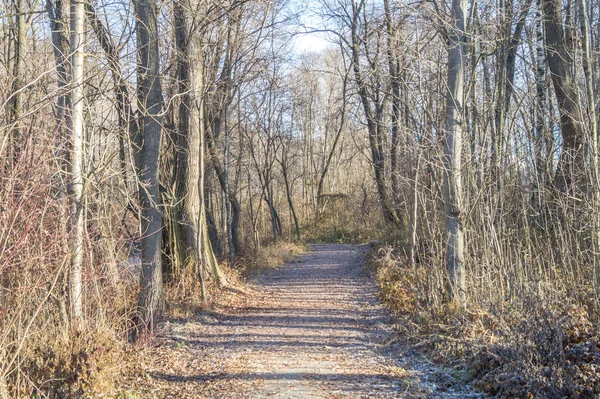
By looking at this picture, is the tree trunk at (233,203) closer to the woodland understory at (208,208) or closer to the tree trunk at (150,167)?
the woodland understory at (208,208)

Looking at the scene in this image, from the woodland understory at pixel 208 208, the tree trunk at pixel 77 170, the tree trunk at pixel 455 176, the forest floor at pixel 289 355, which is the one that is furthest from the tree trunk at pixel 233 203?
the tree trunk at pixel 77 170

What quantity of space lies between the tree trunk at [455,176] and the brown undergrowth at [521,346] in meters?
0.57

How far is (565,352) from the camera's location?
5.14 m

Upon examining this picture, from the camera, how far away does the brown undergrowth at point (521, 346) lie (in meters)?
4.70

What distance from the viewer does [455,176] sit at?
307 inches

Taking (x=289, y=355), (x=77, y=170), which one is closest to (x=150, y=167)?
(x=77, y=170)

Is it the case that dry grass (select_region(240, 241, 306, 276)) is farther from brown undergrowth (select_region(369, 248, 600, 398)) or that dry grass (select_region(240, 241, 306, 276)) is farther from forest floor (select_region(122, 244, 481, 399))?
brown undergrowth (select_region(369, 248, 600, 398))

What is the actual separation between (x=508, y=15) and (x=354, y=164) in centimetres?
2860

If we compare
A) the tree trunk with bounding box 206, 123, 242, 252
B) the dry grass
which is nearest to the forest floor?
the dry grass

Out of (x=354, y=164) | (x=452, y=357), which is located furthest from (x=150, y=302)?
(x=354, y=164)

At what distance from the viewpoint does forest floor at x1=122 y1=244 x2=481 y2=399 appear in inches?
228

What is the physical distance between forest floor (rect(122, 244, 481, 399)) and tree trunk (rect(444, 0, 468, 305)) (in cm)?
Answer: 151

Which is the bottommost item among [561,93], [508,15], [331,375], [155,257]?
[331,375]

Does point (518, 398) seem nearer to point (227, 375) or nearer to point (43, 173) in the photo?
point (227, 375)
